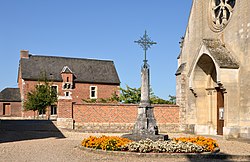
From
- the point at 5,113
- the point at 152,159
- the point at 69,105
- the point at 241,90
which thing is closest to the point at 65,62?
the point at 5,113

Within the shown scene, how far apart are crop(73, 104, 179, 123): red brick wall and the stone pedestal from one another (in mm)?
7542

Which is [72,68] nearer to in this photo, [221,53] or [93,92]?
[93,92]

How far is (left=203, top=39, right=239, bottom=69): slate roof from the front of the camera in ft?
52.4

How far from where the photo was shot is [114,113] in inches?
825

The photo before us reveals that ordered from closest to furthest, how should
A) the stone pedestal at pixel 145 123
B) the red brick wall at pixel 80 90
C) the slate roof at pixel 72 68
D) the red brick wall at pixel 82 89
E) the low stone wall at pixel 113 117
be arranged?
the stone pedestal at pixel 145 123 → the low stone wall at pixel 113 117 → the red brick wall at pixel 80 90 → the red brick wall at pixel 82 89 → the slate roof at pixel 72 68

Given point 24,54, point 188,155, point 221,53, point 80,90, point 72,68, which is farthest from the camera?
point 72,68

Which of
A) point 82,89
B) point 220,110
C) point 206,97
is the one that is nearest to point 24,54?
point 82,89

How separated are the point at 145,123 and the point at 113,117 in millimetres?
8025

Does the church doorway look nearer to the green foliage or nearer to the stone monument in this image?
the stone monument

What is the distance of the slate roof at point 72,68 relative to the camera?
46688 millimetres

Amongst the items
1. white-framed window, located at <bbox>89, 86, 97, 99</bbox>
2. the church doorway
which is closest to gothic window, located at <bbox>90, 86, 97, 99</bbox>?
white-framed window, located at <bbox>89, 86, 97, 99</bbox>

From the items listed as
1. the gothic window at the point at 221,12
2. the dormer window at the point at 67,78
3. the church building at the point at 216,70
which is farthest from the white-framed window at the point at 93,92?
the gothic window at the point at 221,12

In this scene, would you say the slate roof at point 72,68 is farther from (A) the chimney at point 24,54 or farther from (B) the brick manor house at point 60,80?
(A) the chimney at point 24,54

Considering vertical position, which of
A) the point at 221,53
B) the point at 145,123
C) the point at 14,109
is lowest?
the point at 14,109
